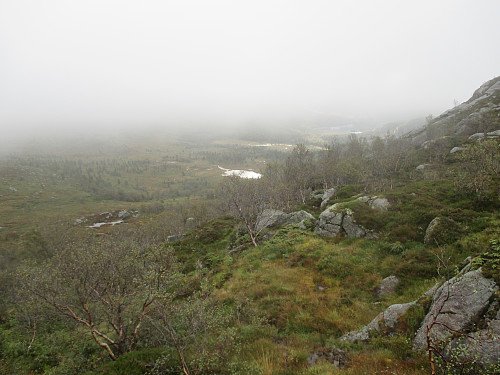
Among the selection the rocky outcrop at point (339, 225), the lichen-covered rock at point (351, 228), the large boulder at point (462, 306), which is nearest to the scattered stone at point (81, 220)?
the rocky outcrop at point (339, 225)

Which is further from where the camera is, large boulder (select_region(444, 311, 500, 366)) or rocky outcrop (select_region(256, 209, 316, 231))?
rocky outcrop (select_region(256, 209, 316, 231))

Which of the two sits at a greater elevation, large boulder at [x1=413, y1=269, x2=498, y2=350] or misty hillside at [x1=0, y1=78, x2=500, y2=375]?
large boulder at [x1=413, y1=269, x2=498, y2=350]

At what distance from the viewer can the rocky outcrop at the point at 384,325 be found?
866 cm

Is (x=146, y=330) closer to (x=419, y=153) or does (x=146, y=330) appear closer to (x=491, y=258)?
(x=491, y=258)

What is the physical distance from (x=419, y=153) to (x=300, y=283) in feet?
221

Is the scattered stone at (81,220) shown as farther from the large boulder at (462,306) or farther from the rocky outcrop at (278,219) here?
the large boulder at (462,306)

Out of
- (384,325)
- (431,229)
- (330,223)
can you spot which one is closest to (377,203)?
(330,223)

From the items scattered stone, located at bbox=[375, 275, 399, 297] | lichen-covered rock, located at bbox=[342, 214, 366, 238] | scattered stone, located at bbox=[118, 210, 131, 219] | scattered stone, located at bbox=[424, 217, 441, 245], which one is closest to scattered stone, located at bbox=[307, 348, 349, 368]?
scattered stone, located at bbox=[375, 275, 399, 297]

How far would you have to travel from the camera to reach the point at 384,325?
8812mm

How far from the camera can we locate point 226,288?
58.8 ft

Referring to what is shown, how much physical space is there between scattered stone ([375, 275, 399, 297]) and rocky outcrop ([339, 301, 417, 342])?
3891 millimetres

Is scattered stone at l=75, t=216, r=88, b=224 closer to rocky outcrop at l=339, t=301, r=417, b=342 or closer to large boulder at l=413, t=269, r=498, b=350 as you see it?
rocky outcrop at l=339, t=301, r=417, b=342

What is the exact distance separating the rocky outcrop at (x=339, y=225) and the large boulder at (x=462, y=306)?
13.0 meters

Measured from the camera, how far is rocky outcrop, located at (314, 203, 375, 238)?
21.0m
